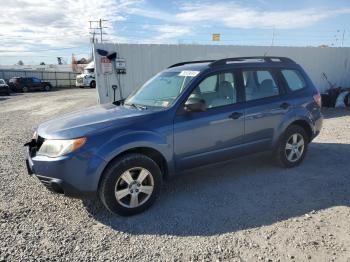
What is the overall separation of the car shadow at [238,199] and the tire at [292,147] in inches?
5.5

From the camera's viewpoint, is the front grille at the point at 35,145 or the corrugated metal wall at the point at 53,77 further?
the corrugated metal wall at the point at 53,77

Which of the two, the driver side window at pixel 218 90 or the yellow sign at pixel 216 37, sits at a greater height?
the yellow sign at pixel 216 37

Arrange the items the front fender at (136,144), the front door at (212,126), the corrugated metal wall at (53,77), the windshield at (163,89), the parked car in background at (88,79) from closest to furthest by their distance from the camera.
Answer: the front fender at (136,144)
the front door at (212,126)
the windshield at (163,89)
the parked car in background at (88,79)
the corrugated metal wall at (53,77)

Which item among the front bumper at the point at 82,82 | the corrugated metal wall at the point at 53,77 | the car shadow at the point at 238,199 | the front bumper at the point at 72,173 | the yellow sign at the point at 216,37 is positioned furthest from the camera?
the corrugated metal wall at the point at 53,77

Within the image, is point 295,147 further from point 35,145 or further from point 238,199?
point 35,145

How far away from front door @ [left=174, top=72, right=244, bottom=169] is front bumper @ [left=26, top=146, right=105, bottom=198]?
3.45 feet

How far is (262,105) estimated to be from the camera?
15.2ft

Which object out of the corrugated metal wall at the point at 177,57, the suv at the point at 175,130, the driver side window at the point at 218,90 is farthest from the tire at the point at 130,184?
the corrugated metal wall at the point at 177,57

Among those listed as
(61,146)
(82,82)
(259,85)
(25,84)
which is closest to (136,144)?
(61,146)

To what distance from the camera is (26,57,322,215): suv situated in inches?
135

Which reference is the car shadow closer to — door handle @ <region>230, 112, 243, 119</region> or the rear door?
the rear door

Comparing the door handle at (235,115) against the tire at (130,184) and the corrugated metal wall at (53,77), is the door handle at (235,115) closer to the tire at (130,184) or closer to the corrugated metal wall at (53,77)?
the tire at (130,184)

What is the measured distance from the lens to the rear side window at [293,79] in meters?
5.05

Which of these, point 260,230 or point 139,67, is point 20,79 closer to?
point 139,67
